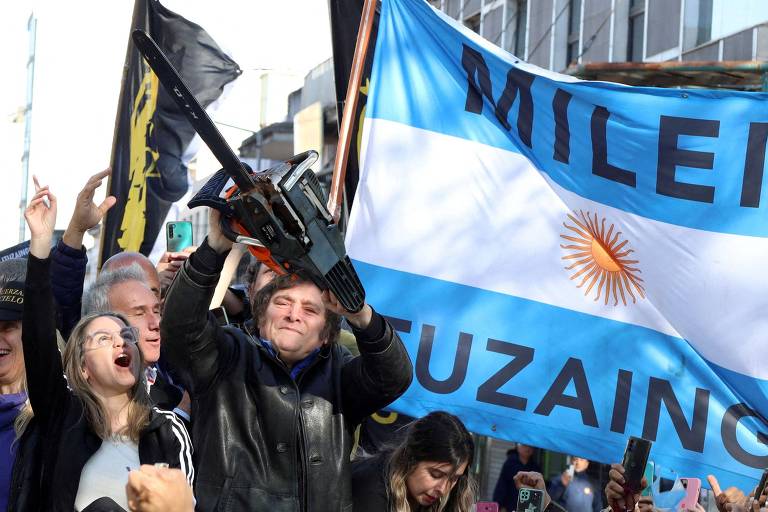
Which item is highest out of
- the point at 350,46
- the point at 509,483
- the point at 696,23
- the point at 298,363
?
the point at 696,23

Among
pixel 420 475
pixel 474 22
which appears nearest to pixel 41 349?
pixel 420 475

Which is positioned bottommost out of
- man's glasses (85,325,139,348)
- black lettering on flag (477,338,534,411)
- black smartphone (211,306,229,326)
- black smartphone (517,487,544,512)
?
black smartphone (517,487,544,512)

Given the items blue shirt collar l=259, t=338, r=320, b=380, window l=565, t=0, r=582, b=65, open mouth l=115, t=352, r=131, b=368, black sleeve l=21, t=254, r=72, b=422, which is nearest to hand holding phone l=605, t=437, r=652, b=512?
blue shirt collar l=259, t=338, r=320, b=380

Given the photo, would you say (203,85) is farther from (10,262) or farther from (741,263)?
(741,263)

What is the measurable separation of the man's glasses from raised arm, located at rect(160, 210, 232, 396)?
17cm

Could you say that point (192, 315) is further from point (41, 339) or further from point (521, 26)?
point (521, 26)

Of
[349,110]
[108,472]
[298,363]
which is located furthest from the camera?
[349,110]

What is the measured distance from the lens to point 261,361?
4527 millimetres

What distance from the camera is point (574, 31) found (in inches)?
947

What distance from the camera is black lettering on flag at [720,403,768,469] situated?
5629 millimetres

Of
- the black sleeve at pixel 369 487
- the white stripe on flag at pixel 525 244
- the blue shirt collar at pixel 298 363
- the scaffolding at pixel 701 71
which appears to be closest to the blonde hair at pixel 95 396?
the blue shirt collar at pixel 298 363

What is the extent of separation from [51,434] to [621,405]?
2582 millimetres

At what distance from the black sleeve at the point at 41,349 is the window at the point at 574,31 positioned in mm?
20306

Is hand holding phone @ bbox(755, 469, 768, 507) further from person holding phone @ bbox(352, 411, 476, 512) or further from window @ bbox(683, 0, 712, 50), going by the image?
window @ bbox(683, 0, 712, 50)
